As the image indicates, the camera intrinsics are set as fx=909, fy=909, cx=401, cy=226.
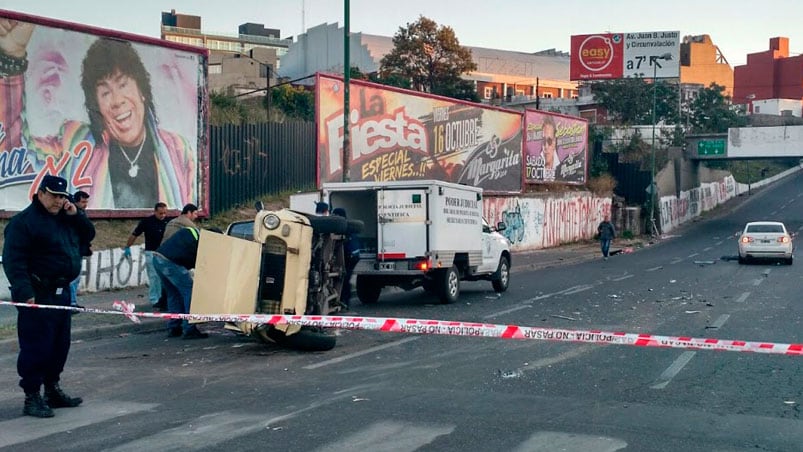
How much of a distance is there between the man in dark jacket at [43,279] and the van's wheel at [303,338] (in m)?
3.39

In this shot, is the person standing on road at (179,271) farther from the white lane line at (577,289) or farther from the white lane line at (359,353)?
the white lane line at (577,289)

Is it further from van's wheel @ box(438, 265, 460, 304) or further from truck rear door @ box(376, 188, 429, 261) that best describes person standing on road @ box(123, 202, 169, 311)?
van's wheel @ box(438, 265, 460, 304)

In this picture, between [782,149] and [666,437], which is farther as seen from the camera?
[782,149]

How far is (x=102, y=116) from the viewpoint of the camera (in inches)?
Result: 777

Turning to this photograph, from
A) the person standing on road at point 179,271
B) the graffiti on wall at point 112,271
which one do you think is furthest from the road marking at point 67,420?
the graffiti on wall at point 112,271

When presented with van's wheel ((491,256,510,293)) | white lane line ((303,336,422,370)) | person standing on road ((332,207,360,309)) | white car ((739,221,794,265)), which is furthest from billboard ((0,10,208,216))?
white car ((739,221,794,265))

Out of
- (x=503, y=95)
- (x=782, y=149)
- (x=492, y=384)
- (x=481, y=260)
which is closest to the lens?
(x=492, y=384)

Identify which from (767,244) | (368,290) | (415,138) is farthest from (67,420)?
(767,244)

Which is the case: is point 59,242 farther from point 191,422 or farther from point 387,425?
point 387,425

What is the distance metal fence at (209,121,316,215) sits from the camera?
23.4 m

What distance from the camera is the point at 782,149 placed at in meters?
62.0

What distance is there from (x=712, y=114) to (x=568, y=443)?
80.1 metres

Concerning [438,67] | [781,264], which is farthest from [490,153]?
[438,67]

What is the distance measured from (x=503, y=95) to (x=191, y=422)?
8406 centimetres
